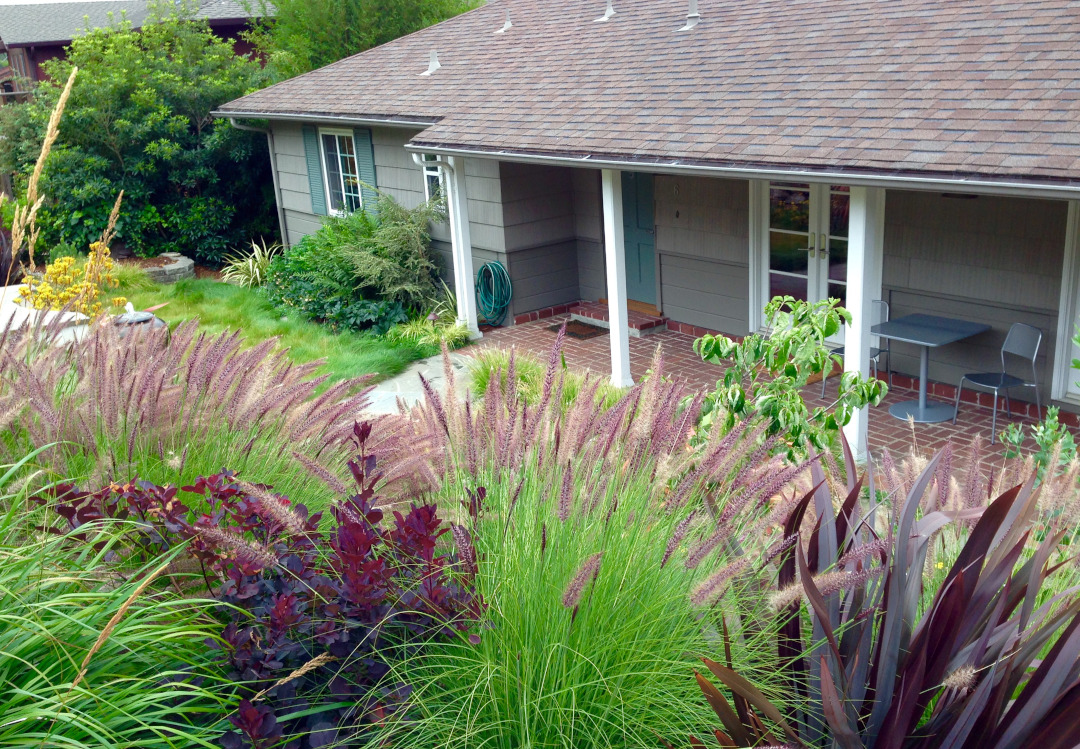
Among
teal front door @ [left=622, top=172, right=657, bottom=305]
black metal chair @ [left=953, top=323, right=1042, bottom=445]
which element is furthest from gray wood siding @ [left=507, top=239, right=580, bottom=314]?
black metal chair @ [left=953, top=323, right=1042, bottom=445]

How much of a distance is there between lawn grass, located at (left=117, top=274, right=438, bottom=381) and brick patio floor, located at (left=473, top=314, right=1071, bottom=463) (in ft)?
3.35

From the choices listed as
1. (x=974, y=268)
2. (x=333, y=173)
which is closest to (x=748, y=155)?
(x=974, y=268)

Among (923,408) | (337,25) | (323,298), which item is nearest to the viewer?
(923,408)

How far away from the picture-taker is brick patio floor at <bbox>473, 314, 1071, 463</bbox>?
24.4 feet

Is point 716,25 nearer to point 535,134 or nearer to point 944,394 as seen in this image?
point 535,134

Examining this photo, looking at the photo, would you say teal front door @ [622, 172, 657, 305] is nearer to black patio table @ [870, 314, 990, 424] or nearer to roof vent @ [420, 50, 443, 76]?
roof vent @ [420, 50, 443, 76]

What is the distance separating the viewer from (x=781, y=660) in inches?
97.9

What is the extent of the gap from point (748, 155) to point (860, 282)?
1279 mm

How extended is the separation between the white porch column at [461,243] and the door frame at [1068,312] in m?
6.34

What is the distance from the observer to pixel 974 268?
321 inches

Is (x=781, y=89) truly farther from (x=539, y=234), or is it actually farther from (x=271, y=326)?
(x=271, y=326)

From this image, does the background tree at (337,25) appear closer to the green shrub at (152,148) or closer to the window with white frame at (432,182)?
the green shrub at (152,148)

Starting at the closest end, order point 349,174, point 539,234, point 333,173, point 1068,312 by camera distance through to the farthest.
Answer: point 1068,312 → point 539,234 → point 349,174 → point 333,173

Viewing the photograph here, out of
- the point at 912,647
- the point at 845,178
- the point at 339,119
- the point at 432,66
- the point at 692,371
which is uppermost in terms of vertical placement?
the point at 432,66
